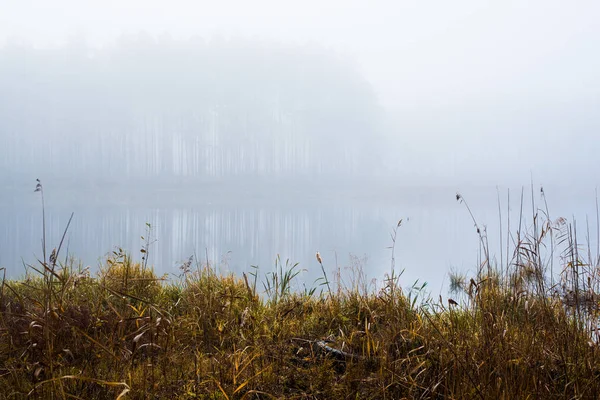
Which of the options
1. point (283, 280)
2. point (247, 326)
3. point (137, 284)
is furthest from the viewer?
point (137, 284)

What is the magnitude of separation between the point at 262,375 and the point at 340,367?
61cm

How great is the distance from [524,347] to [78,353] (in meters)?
3.02

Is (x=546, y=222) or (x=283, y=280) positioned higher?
(x=546, y=222)

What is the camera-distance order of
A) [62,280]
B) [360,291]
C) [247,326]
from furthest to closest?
[360,291], [247,326], [62,280]

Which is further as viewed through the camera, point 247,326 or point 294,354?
point 247,326

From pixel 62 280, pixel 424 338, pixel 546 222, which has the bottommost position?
pixel 424 338

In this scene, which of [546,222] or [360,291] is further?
[360,291]

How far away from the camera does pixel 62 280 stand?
2207 millimetres

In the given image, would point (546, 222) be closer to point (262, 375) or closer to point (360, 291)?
point (360, 291)

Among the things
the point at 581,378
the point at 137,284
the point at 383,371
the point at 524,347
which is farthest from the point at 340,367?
the point at 137,284

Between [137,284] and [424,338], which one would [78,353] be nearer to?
[137,284]

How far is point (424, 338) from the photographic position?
2.81 meters

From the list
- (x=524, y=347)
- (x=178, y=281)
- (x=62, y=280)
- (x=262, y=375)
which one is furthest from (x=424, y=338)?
(x=178, y=281)

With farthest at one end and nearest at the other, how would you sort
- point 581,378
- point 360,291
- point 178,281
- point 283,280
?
point 178,281
point 360,291
point 283,280
point 581,378
